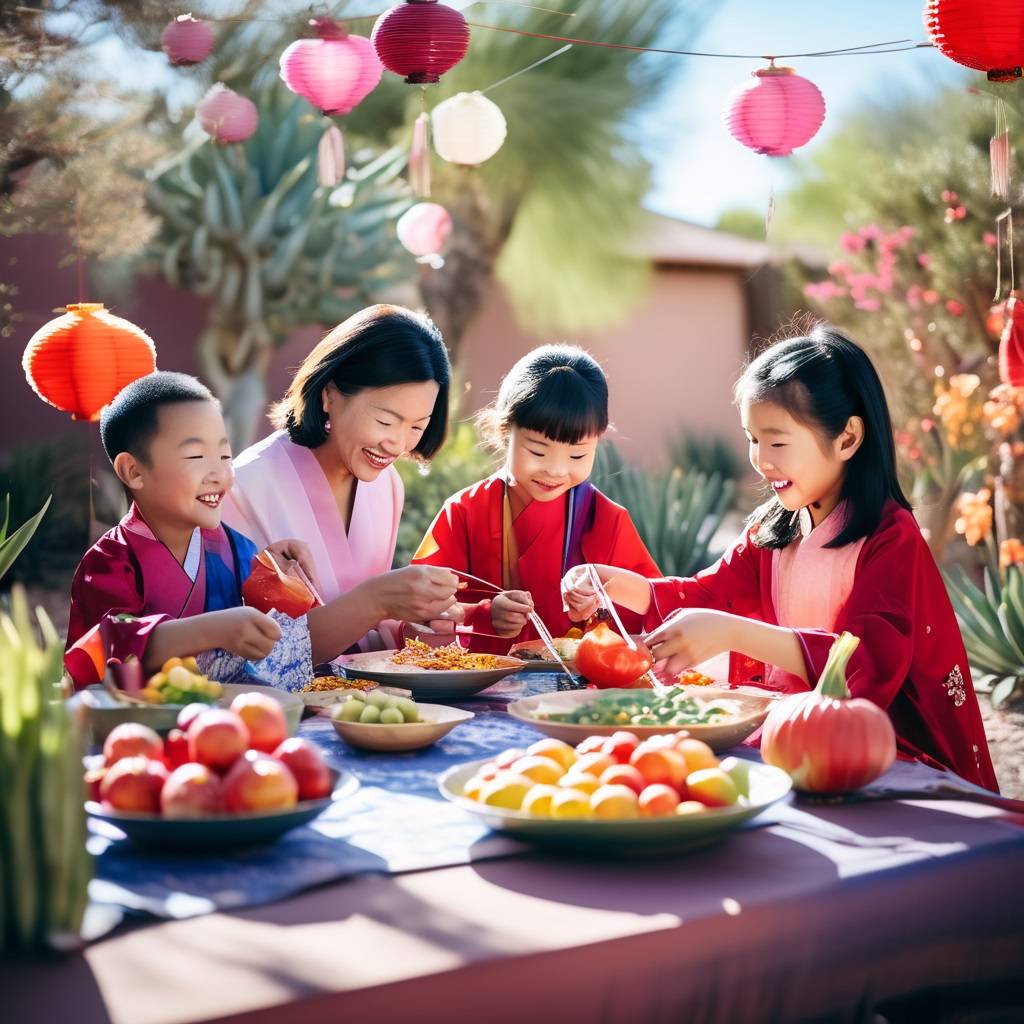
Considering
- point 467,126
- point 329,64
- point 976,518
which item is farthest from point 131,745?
point 976,518

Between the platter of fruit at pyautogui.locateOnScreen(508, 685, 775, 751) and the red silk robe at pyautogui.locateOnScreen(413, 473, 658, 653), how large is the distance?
3.75 feet

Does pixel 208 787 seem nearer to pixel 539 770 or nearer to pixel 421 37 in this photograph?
pixel 539 770

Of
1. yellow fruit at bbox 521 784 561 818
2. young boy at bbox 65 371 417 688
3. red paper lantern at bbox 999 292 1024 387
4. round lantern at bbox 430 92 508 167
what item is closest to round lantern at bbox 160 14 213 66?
round lantern at bbox 430 92 508 167

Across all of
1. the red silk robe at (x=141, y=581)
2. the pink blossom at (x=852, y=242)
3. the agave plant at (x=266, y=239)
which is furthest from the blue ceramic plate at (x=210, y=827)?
the agave plant at (x=266, y=239)

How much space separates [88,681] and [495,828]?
3.45ft

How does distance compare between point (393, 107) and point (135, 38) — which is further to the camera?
point (393, 107)

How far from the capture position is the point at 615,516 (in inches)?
137

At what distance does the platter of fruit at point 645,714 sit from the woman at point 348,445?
0.90 m

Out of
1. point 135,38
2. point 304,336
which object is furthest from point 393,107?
point 135,38

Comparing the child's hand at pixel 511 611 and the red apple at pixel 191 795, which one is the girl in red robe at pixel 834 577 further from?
the red apple at pixel 191 795

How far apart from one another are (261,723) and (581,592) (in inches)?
50.6

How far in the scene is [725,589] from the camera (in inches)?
118

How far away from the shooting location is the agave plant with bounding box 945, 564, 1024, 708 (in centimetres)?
601

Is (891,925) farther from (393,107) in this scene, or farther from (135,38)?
(393,107)
